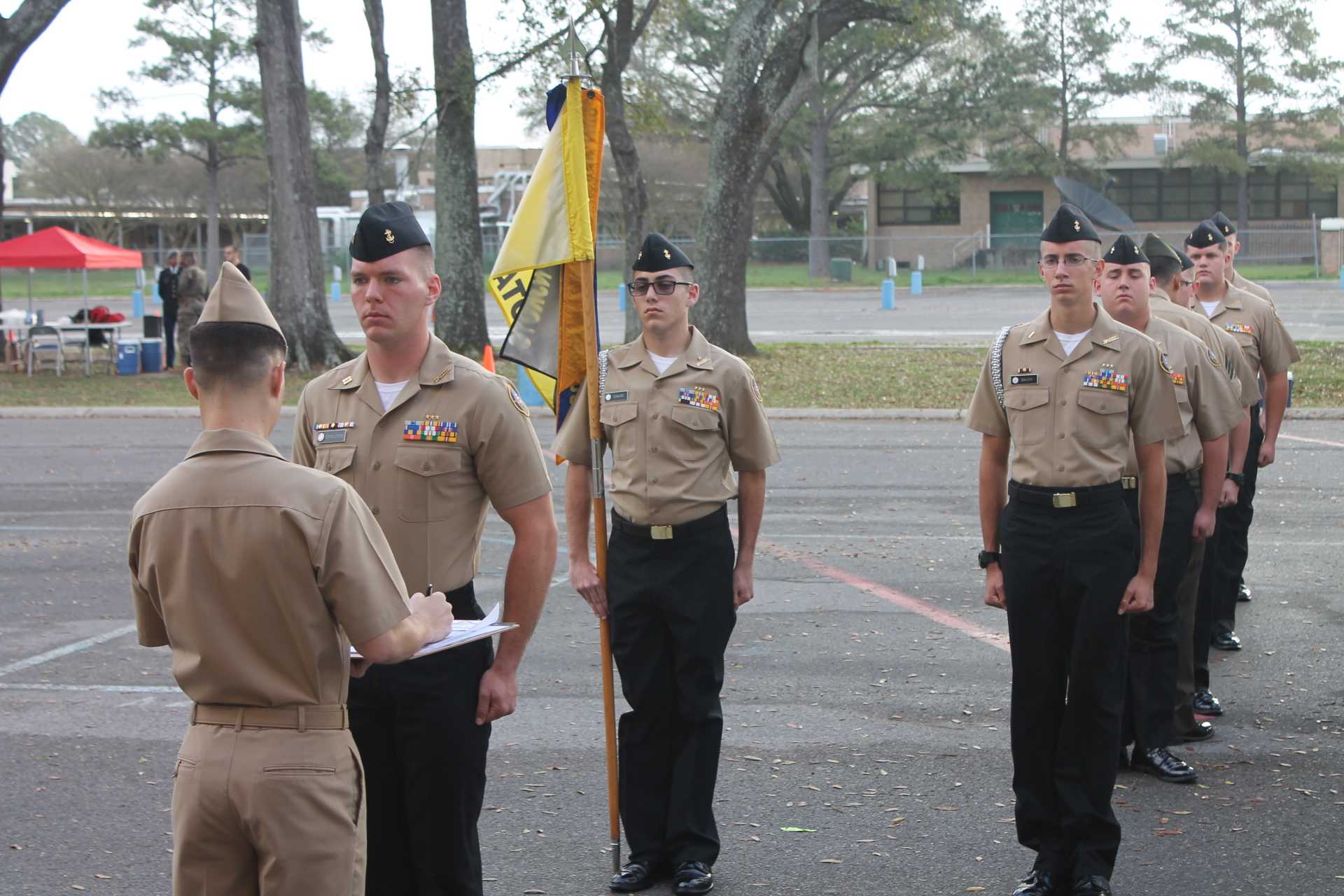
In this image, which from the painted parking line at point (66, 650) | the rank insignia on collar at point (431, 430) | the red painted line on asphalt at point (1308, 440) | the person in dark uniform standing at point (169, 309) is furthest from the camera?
the person in dark uniform standing at point (169, 309)

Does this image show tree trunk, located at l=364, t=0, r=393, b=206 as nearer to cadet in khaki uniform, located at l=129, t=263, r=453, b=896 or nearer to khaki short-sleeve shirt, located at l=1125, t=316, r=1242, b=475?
khaki short-sleeve shirt, located at l=1125, t=316, r=1242, b=475

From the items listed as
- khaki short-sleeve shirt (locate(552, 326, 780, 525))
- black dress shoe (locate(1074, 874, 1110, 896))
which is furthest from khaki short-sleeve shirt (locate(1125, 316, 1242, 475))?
black dress shoe (locate(1074, 874, 1110, 896))

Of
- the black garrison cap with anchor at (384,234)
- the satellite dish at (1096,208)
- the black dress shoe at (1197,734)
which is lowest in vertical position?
the black dress shoe at (1197,734)

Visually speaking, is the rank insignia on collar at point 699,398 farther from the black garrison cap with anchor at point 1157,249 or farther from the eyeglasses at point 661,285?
the black garrison cap with anchor at point 1157,249

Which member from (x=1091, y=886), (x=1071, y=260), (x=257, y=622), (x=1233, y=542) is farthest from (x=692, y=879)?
(x=1233, y=542)

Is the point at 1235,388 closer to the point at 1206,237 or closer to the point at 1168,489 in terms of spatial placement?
the point at 1168,489

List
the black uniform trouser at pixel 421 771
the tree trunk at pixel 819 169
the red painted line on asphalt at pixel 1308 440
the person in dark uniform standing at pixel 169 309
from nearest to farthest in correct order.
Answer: the black uniform trouser at pixel 421 771, the red painted line on asphalt at pixel 1308 440, the person in dark uniform standing at pixel 169 309, the tree trunk at pixel 819 169

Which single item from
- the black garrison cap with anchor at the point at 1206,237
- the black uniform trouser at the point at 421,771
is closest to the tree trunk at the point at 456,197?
the black garrison cap with anchor at the point at 1206,237

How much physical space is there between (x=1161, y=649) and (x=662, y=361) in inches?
98.2

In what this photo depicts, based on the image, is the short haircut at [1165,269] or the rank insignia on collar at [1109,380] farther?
the short haircut at [1165,269]

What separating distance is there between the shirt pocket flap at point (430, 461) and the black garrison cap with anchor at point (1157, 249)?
4.42 m

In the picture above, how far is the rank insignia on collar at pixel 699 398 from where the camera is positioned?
5.27 m

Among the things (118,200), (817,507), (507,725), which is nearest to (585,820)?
(507,725)

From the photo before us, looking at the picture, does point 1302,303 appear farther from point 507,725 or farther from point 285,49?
point 507,725
